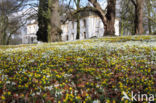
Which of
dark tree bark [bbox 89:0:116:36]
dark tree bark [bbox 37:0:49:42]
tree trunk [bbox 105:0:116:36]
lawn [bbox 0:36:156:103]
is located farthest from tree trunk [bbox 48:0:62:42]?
lawn [bbox 0:36:156:103]

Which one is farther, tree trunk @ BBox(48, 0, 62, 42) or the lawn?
tree trunk @ BBox(48, 0, 62, 42)

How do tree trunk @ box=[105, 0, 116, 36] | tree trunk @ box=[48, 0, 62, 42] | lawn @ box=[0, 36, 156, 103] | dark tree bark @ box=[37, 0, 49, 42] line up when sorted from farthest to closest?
tree trunk @ box=[105, 0, 116, 36] → dark tree bark @ box=[37, 0, 49, 42] → tree trunk @ box=[48, 0, 62, 42] → lawn @ box=[0, 36, 156, 103]

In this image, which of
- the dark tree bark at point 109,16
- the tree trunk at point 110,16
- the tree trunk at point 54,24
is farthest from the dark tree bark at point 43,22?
the tree trunk at point 110,16

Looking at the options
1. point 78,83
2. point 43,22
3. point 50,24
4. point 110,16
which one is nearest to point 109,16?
point 110,16

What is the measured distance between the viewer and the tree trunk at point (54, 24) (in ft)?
50.7

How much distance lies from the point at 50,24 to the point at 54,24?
47cm

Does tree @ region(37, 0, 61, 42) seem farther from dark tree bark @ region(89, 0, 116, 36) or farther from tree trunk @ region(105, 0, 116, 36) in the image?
tree trunk @ region(105, 0, 116, 36)

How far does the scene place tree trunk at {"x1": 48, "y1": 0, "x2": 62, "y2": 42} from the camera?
1545cm

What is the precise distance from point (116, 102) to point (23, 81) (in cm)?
201

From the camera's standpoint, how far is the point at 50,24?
15.6m

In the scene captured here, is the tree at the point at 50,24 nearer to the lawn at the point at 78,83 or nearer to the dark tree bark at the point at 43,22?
the dark tree bark at the point at 43,22

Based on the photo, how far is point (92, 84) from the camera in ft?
10.1

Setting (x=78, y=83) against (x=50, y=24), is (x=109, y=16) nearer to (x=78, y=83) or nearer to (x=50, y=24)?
(x=50, y=24)

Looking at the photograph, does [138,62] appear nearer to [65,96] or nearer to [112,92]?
[112,92]
